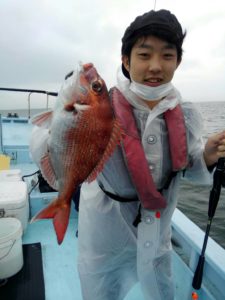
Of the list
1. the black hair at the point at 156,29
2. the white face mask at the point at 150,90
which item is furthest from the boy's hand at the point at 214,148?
the black hair at the point at 156,29

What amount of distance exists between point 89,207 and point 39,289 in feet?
5.07

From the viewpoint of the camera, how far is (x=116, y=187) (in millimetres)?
1948

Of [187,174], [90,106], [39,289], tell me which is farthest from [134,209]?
[39,289]

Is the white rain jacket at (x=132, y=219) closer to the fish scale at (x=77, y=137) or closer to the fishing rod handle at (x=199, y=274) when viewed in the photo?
the fishing rod handle at (x=199, y=274)

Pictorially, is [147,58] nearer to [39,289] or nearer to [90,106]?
[90,106]

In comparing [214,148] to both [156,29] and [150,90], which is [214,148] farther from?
[156,29]

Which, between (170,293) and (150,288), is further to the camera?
(170,293)

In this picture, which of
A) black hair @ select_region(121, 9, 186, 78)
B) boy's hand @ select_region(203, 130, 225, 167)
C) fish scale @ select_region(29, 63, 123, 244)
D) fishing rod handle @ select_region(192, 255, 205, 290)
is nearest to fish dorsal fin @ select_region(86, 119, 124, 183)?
fish scale @ select_region(29, 63, 123, 244)

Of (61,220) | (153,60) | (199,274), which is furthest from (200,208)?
(61,220)

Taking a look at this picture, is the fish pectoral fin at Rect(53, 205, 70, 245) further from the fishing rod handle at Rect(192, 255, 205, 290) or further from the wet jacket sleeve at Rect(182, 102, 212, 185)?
the fishing rod handle at Rect(192, 255, 205, 290)

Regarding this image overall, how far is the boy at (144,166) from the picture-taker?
1.79 m

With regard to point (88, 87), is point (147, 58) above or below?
above

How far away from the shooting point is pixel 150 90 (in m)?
1.89

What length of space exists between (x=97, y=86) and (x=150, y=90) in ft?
2.26
